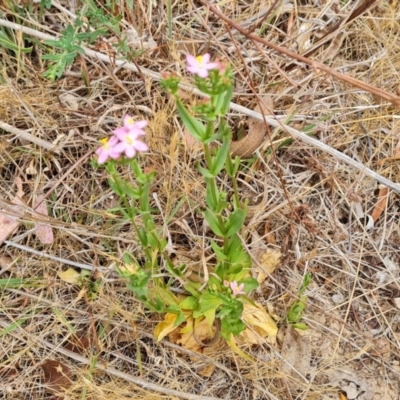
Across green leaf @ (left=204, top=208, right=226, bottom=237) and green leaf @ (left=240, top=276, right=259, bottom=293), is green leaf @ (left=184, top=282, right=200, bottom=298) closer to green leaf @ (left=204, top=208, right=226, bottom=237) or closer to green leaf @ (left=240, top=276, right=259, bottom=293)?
green leaf @ (left=240, top=276, right=259, bottom=293)

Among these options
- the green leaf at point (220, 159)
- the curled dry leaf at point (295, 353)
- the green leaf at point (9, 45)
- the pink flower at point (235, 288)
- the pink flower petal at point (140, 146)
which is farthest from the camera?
the green leaf at point (9, 45)

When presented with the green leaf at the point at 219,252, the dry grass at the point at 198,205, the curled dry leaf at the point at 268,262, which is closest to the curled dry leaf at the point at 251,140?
the dry grass at the point at 198,205

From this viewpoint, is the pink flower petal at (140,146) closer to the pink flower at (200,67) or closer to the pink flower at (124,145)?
the pink flower at (124,145)

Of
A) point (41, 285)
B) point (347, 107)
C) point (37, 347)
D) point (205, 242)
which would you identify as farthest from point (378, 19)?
point (37, 347)

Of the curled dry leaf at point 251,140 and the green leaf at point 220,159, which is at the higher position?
the green leaf at point 220,159

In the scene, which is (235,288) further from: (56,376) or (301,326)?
(56,376)

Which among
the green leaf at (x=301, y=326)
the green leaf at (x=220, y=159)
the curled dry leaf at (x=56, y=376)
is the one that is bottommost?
the curled dry leaf at (x=56, y=376)

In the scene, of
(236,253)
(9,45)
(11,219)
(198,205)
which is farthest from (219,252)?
(9,45)

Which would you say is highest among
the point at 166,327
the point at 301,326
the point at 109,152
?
the point at 109,152
